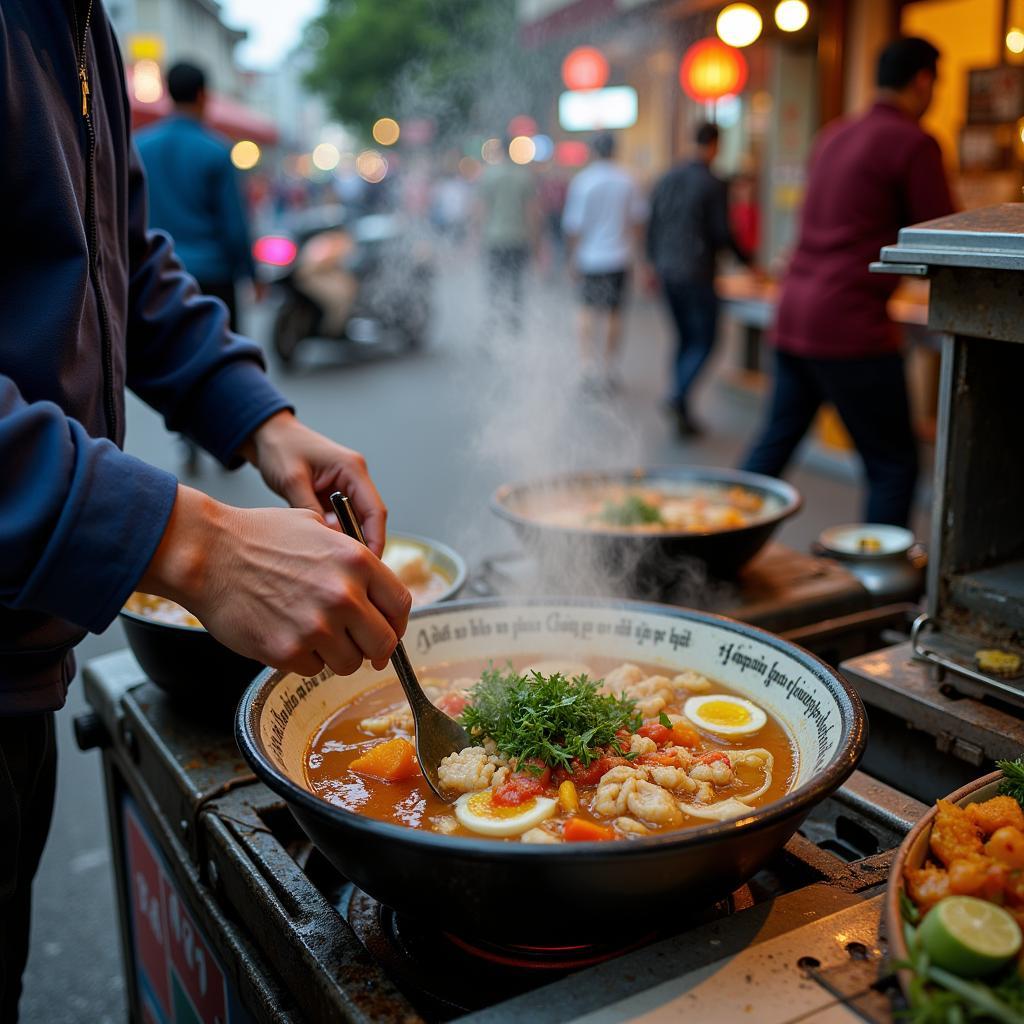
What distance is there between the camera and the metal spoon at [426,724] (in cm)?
145

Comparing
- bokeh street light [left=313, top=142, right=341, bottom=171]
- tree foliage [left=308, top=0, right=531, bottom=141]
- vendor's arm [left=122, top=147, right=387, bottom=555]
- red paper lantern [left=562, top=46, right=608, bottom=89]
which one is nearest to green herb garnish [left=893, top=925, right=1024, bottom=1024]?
vendor's arm [left=122, top=147, right=387, bottom=555]

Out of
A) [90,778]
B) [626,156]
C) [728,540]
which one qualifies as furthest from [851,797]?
[626,156]

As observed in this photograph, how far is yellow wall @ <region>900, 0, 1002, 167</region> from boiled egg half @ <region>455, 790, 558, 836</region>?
8859 millimetres

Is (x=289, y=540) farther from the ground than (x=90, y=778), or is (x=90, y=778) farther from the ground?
(x=289, y=540)

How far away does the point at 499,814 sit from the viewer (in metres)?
1.38

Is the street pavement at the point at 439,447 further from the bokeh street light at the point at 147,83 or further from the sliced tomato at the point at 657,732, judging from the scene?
the bokeh street light at the point at 147,83

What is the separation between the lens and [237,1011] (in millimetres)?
1681

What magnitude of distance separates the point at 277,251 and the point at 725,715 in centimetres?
1173

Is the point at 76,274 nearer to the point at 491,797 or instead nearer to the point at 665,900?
the point at 491,797

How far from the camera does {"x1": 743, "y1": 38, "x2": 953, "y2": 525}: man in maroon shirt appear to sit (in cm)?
438

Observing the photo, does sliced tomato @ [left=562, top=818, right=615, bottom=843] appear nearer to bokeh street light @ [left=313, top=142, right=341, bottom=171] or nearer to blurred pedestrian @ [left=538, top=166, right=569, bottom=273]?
blurred pedestrian @ [left=538, top=166, right=569, bottom=273]

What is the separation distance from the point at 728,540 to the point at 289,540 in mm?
1398

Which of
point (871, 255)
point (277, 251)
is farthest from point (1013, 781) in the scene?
point (277, 251)

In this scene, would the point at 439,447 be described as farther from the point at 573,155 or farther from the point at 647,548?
the point at 573,155
